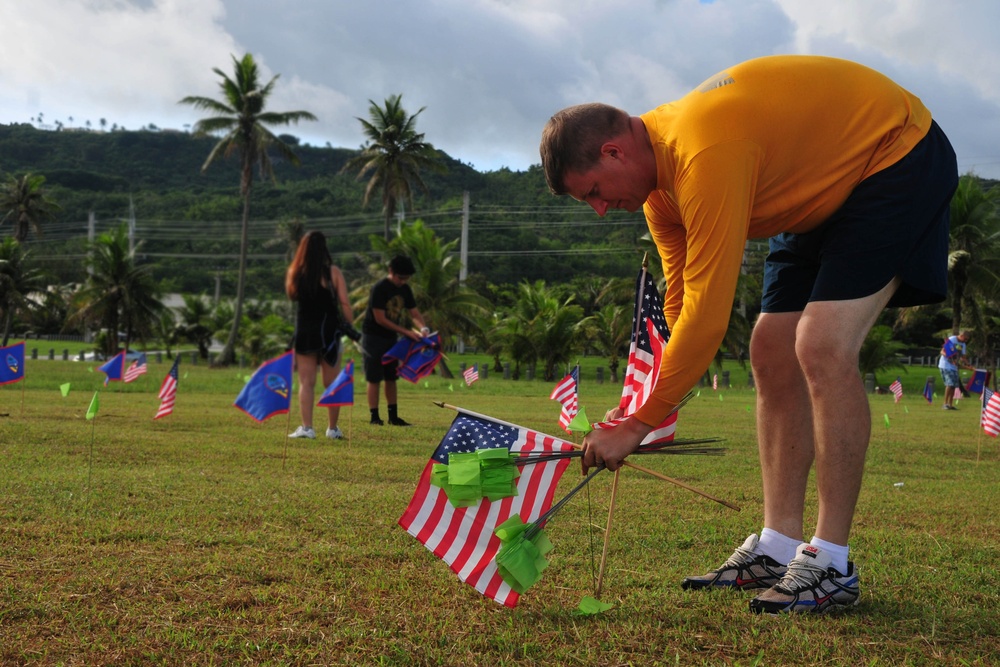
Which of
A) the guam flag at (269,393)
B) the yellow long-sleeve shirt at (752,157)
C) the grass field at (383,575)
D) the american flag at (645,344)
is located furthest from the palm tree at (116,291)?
the yellow long-sleeve shirt at (752,157)

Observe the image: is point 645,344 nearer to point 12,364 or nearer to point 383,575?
point 383,575

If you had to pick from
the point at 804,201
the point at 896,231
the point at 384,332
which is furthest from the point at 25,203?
the point at 896,231

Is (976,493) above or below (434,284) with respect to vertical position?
below

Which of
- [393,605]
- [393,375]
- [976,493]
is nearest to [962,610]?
[393,605]

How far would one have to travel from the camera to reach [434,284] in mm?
34844

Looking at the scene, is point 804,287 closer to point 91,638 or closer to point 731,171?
point 731,171

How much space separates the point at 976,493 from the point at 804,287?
339cm

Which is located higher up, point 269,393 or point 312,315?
point 312,315

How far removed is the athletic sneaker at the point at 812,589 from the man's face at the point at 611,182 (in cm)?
125

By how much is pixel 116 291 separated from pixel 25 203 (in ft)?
80.8

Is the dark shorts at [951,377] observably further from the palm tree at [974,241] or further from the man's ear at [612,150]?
the man's ear at [612,150]

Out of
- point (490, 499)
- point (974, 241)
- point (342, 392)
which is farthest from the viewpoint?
point (974, 241)

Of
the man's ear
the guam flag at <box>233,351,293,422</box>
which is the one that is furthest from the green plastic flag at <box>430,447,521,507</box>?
the guam flag at <box>233,351,293,422</box>

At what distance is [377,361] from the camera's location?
32.9ft
